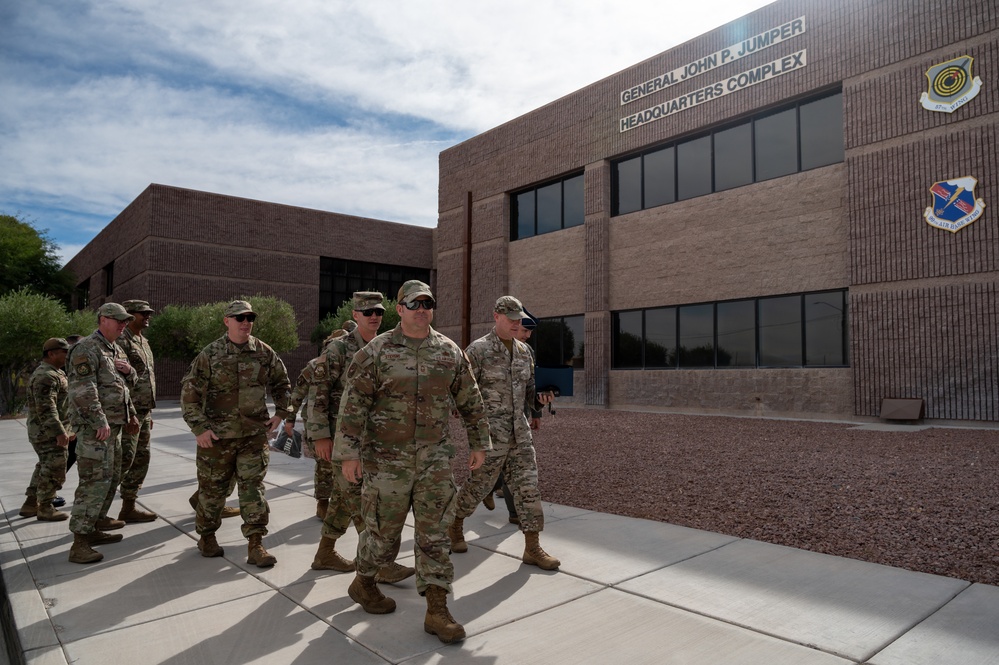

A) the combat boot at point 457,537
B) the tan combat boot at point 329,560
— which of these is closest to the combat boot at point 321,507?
the tan combat boot at point 329,560

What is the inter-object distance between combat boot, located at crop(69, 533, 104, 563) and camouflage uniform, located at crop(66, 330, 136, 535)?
0.21 feet

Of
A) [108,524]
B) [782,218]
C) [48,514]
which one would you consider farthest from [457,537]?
[782,218]

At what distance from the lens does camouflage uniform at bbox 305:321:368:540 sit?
186 inches

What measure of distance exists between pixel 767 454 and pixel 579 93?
1645cm

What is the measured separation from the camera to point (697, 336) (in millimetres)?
19297

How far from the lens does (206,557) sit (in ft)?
17.6

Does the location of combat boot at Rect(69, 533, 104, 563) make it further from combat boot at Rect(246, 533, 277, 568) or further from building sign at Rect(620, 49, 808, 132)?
building sign at Rect(620, 49, 808, 132)

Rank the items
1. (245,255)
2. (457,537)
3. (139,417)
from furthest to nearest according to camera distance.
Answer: (245,255)
(139,417)
(457,537)

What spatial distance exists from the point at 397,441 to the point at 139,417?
14.7 feet

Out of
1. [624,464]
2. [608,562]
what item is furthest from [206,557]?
[624,464]

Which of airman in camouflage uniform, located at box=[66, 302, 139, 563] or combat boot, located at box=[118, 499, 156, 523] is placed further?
combat boot, located at box=[118, 499, 156, 523]

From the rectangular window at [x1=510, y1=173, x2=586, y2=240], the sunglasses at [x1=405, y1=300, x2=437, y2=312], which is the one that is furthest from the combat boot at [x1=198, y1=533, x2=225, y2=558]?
the rectangular window at [x1=510, y1=173, x2=586, y2=240]

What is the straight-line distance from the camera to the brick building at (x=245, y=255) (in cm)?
3638

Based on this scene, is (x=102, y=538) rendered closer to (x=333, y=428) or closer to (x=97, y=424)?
(x=97, y=424)
